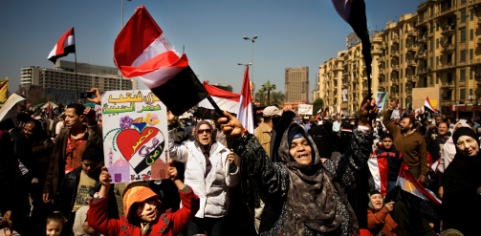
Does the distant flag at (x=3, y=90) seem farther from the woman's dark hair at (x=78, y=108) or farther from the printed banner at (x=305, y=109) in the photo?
the printed banner at (x=305, y=109)

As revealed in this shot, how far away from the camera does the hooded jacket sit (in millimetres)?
2857

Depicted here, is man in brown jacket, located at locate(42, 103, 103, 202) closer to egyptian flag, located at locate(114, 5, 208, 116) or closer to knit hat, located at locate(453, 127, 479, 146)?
egyptian flag, located at locate(114, 5, 208, 116)

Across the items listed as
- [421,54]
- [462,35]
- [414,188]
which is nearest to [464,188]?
[414,188]

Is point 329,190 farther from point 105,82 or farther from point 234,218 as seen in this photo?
point 105,82

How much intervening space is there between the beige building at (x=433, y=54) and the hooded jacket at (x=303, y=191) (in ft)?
192

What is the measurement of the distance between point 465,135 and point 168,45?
12.9 ft

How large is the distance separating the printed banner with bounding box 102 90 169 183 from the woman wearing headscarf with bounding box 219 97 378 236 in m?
0.95

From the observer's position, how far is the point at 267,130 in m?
6.41

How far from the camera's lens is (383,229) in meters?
4.84

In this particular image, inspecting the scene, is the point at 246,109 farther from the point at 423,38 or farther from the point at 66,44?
the point at 423,38

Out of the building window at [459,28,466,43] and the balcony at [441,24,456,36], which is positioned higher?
the balcony at [441,24,456,36]

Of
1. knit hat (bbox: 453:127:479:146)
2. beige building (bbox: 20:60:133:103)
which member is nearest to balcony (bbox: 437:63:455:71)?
beige building (bbox: 20:60:133:103)

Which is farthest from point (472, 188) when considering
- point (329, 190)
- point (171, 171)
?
point (171, 171)

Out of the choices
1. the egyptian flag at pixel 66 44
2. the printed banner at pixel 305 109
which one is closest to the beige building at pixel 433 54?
the printed banner at pixel 305 109
